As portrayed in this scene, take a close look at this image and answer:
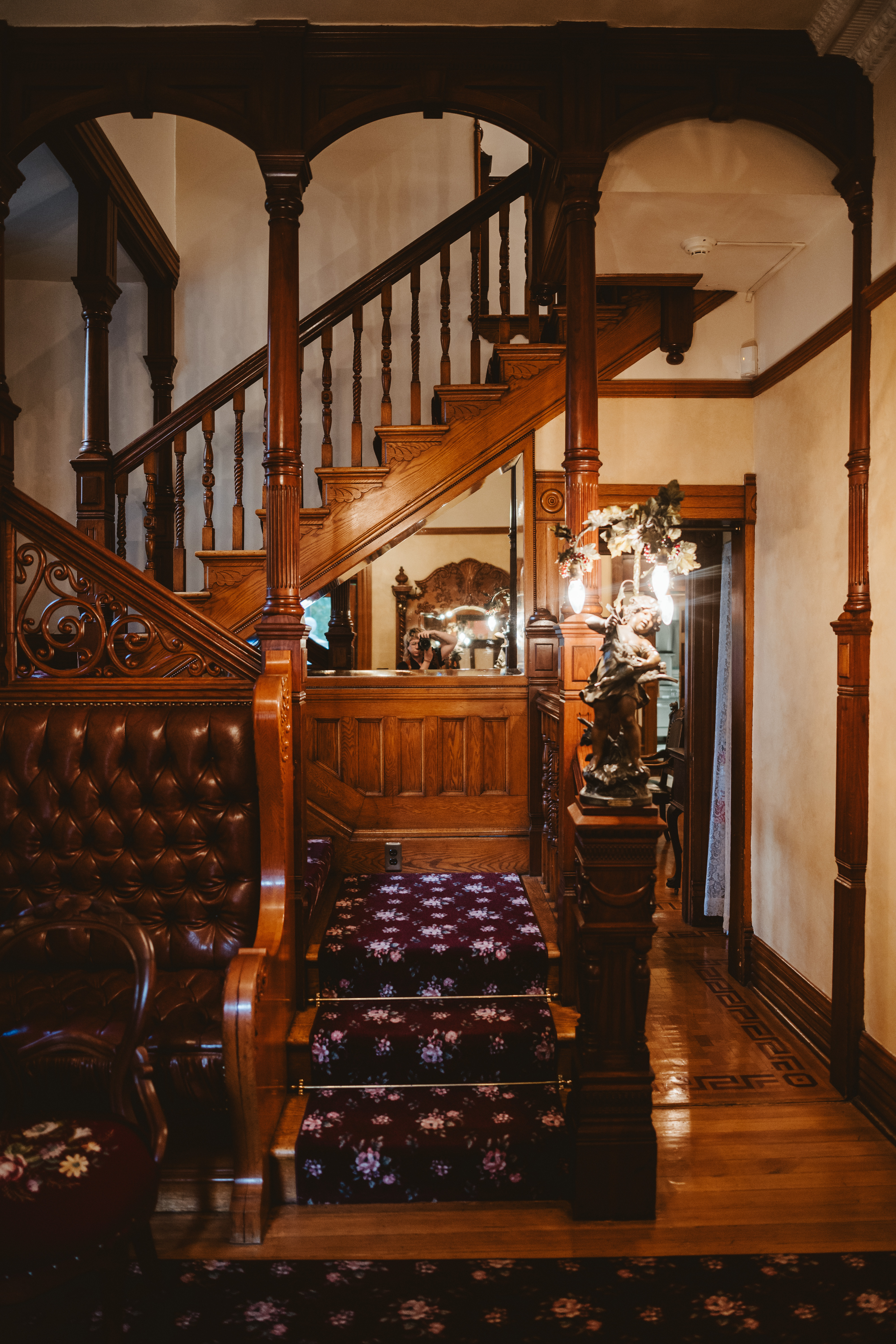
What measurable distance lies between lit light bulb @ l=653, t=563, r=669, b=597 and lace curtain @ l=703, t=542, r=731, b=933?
2.28m

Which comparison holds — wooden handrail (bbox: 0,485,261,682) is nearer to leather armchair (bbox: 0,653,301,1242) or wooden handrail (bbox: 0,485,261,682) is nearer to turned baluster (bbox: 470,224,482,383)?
leather armchair (bbox: 0,653,301,1242)

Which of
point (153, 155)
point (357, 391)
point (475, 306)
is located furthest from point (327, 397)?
point (153, 155)

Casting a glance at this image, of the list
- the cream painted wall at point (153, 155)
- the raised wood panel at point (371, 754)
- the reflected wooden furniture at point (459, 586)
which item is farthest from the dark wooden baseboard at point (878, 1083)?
the cream painted wall at point (153, 155)

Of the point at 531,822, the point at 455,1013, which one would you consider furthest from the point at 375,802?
the point at 455,1013

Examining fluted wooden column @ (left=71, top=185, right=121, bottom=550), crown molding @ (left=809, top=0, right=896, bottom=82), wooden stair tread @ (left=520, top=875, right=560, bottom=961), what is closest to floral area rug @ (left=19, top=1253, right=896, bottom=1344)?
wooden stair tread @ (left=520, top=875, right=560, bottom=961)

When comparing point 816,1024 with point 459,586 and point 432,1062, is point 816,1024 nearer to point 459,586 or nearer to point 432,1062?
point 432,1062

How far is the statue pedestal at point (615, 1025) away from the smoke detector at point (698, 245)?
280 centimetres

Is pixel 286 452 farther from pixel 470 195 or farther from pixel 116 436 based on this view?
pixel 470 195

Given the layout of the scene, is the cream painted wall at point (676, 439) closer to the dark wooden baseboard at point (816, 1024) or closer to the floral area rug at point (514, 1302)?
the dark wooden baseboard at point (816, 1024)

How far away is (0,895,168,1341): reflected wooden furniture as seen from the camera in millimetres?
1744

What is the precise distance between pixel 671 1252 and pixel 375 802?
2.48 metres

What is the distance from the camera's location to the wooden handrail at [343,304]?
165 inches

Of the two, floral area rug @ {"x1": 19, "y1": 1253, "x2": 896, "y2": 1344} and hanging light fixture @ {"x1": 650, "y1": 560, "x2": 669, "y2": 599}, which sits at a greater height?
hanging light fixture @ {"x1": 650, "y1": 560, "x2": 669, "y2": 599}

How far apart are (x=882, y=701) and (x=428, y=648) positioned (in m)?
2.44
